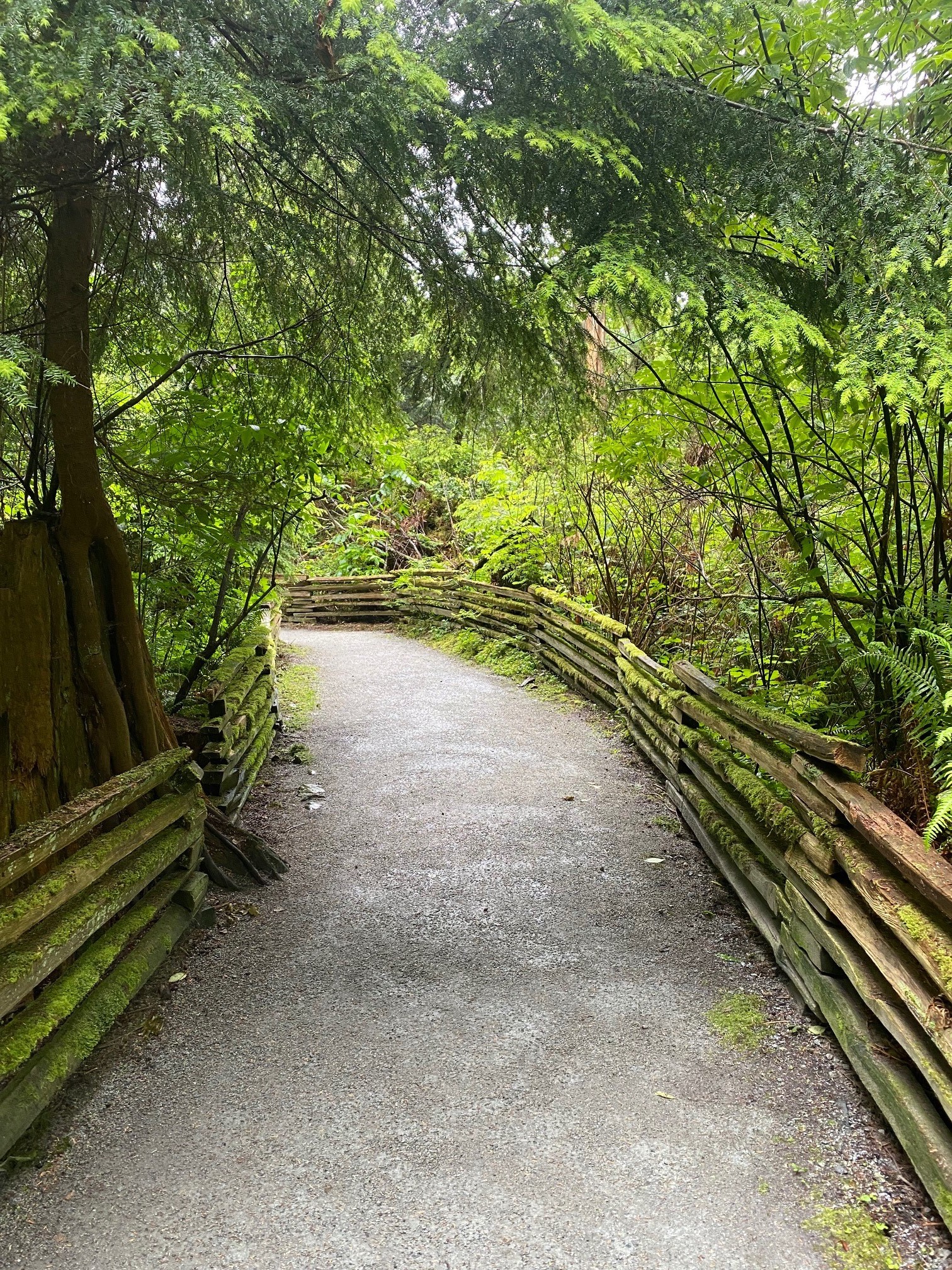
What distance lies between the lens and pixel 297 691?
1062cm

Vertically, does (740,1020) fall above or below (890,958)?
below

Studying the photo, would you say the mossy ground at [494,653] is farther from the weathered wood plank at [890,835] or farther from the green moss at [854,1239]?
the green moss at [854,1239]

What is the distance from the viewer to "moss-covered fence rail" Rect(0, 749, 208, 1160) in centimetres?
269

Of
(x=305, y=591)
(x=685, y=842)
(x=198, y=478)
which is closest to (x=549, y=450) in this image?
(x=198, y=478)

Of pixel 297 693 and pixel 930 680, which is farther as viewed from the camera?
pixel 297 693

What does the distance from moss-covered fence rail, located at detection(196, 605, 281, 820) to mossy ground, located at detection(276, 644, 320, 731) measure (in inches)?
22.0

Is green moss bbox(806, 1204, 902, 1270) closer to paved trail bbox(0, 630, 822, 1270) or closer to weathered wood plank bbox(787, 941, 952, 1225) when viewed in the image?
paved trail bbox(0, 630, 822, 1270)

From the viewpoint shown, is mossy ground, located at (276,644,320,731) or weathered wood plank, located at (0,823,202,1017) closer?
weathered wood plank, located at (0,823,202,1017)

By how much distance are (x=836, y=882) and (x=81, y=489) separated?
4.26 metres

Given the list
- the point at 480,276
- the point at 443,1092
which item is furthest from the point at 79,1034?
the point at 480,276

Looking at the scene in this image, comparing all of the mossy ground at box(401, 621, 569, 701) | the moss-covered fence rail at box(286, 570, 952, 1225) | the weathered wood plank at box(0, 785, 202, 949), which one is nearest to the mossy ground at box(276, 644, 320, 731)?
the mossy ground at box(401, 621, 569, 701)

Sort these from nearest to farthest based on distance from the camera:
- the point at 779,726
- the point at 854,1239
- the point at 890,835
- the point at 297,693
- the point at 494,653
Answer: the point at 854,1239
the point at 890,835
the point at 779,726
the point at 297,693
the point at 494,653

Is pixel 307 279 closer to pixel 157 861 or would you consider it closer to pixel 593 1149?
pixel 157 861

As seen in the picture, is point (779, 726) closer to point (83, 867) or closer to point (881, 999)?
point (881, 999)
